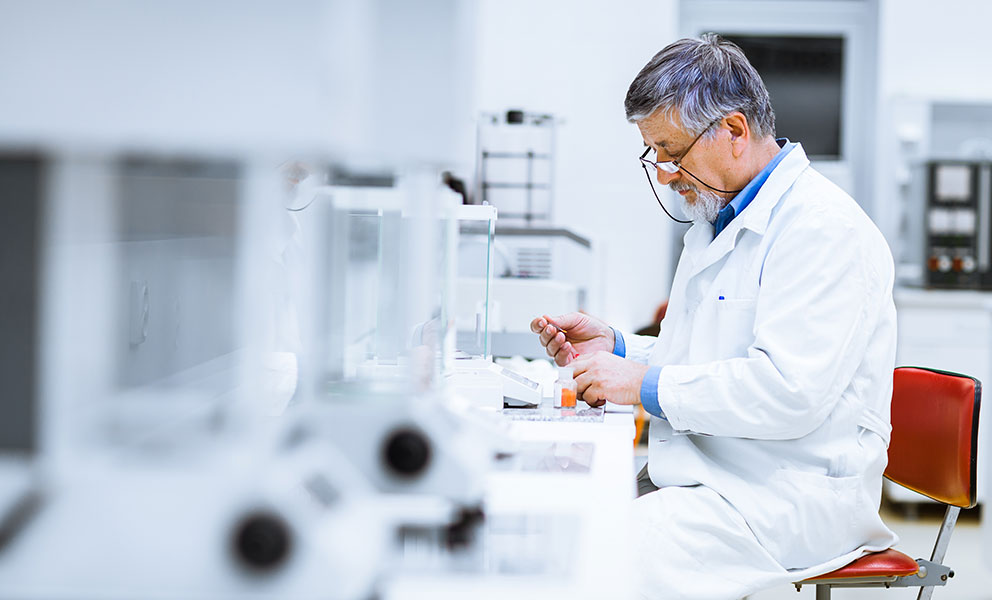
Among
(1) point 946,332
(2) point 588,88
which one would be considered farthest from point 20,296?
(2) point 588,88

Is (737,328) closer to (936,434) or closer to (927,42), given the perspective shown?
(936,434)

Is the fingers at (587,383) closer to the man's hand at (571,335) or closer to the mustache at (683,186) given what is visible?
the man's hand at (571,335)

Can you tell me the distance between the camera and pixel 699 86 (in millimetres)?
1563

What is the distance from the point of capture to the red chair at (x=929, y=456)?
1547 millimetres

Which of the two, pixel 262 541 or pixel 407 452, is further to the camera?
pixel 407 452

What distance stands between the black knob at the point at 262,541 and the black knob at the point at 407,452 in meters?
0.19

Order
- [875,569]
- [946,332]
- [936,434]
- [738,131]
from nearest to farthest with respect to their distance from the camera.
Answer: [875,569] → [738,131] → [936,434] → [946,332]

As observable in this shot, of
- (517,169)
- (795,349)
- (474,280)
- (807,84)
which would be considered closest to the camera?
(795,349)

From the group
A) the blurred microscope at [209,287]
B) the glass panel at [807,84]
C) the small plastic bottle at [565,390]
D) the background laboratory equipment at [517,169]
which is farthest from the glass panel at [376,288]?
the glass panel at [807,84]

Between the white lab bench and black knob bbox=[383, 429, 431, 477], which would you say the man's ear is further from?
black knob bbox=[383, 429, 431, 477]

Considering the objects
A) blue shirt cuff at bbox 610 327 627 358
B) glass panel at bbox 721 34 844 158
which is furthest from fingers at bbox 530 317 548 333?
glass panel at bbox 721 34 844 158

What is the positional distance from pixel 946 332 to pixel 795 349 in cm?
249

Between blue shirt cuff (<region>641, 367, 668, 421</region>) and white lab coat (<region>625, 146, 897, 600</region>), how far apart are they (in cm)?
1

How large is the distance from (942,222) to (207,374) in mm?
3567
